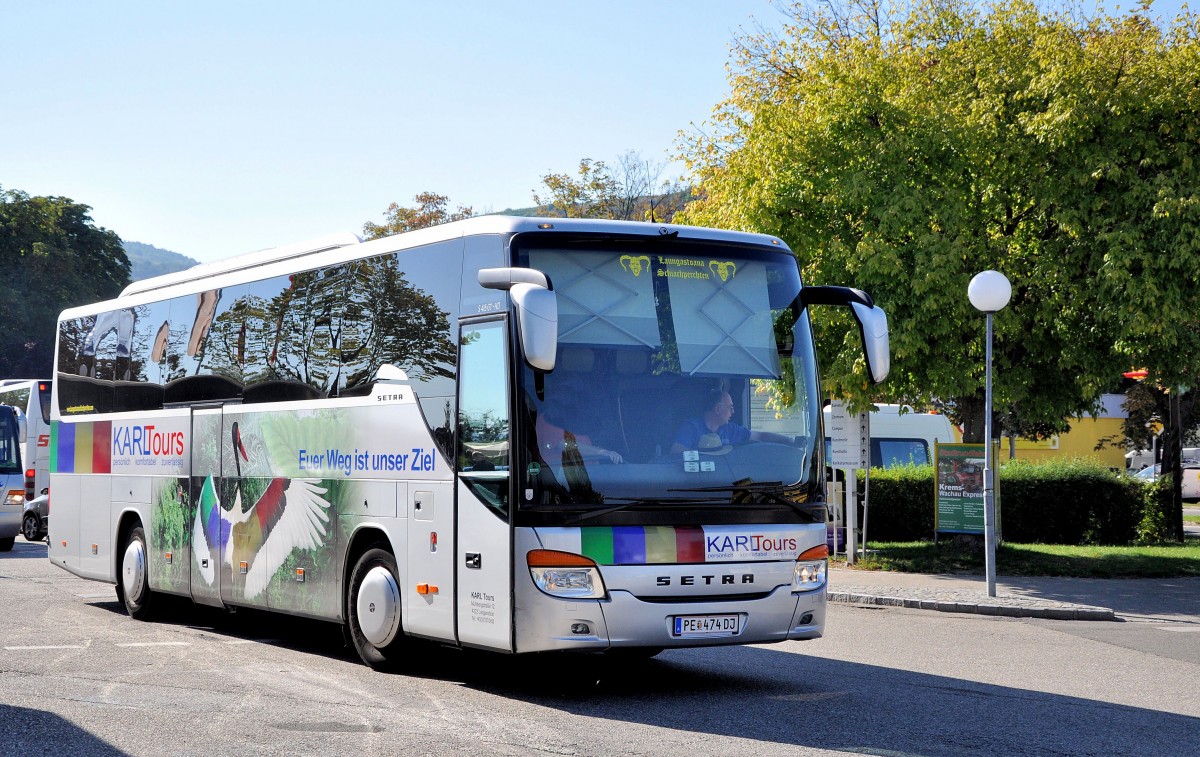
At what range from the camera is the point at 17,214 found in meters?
70.9

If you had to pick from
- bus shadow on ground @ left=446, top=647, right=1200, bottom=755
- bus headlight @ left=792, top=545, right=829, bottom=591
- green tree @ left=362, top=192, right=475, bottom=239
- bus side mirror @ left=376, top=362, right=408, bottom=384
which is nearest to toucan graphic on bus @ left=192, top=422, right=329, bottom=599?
bus side mirror @ left=376, top=362, right=408, bottom=384

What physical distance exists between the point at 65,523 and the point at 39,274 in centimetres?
5739

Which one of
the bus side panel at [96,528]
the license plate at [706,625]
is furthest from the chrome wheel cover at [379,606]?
the bus side panel at [96,528]

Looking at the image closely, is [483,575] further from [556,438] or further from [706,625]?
[706,625]

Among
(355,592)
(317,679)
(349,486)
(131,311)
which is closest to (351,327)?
(349,486)

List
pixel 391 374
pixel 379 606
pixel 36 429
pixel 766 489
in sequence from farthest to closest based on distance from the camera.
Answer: pixel 36 429 < pixel 391 374 < pixel 379 606 < pixel 766 489

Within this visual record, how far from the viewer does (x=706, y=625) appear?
954 centimetres

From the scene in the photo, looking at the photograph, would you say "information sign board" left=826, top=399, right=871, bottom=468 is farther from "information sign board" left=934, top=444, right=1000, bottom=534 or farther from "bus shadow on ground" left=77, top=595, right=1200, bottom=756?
"bus shadow on ground" left=77, top=595, right=1200, bottom=756

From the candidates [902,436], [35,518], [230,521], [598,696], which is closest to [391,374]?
[598,696]

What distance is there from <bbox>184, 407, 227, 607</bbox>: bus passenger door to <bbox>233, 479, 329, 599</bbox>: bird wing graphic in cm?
52

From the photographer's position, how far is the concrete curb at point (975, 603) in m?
16.4

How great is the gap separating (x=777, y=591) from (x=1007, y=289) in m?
8.76

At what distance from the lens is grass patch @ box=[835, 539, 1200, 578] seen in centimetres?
2175

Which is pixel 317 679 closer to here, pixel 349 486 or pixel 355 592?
pixel 355 592
